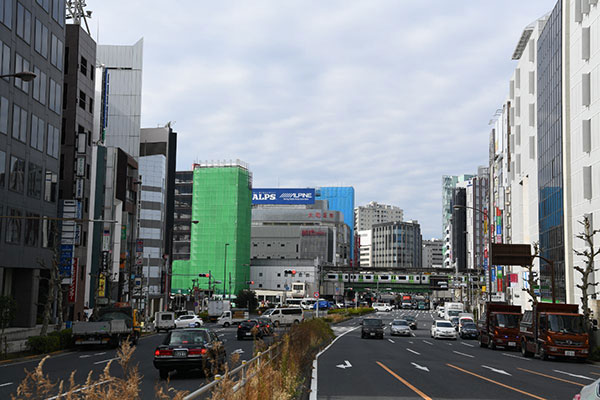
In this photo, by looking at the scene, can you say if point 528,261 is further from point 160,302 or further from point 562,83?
point 160,302

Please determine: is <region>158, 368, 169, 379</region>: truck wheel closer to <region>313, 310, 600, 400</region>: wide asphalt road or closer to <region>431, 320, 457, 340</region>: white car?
<region>313, 310, 600, 400</region>: wide asphalt road

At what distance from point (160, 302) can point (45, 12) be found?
2793 inches

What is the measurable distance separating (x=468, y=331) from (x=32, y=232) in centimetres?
Result: 3825

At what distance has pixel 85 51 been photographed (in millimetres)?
68250

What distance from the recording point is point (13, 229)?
151 ft

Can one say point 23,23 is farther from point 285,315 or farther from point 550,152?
point 550,152

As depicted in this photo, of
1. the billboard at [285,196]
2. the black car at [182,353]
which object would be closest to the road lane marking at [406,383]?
the black car at [182,353]

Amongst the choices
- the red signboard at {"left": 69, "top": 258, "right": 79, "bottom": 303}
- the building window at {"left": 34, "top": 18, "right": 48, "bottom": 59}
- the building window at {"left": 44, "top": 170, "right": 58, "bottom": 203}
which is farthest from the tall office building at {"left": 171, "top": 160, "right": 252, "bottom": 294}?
the building window at {"left": 34, "top": 18, "right": 48, "bottom": 59}

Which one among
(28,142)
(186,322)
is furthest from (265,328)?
(186,322)

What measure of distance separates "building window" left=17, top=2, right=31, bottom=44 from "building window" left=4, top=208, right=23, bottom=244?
12694 millimetres

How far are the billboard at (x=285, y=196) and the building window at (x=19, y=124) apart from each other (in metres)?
138

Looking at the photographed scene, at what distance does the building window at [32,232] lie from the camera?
48.2 meters

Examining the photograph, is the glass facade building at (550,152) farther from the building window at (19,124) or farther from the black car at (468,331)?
the building window at (19,124)

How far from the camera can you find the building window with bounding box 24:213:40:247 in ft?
158
